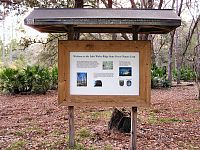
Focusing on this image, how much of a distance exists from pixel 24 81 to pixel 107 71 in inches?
482

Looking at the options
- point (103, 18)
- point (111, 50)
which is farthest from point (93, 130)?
point (103, 18)

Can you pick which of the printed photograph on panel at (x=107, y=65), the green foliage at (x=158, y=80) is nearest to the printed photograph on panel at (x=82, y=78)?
the printed photograph on panel at (x=107, y=65)

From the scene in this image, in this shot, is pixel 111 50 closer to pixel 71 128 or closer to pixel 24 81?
pixel 71 128

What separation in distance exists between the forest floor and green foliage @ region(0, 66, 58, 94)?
210 inches

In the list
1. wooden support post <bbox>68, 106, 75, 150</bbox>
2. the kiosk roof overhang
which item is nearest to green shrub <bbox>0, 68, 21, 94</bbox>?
wooden support post <bbox>68, 106, 75, 150</bbox>

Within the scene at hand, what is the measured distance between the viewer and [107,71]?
5590 millimetres

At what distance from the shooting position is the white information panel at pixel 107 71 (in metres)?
5.59

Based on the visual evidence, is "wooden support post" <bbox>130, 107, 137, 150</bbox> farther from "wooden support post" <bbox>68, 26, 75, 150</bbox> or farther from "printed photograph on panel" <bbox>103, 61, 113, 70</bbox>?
"wooden support post" <bbox>68, 26, 75, 150</bbox>

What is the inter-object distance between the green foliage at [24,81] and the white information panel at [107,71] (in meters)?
12.0

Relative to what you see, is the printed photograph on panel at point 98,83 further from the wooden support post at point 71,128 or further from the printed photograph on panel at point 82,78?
the wooden support post at point 71,128

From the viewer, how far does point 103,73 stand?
5594 mm

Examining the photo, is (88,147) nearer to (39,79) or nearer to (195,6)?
(39,79)

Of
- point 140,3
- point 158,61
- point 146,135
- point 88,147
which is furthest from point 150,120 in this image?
point 158,61

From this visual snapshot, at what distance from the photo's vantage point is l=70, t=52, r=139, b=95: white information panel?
559 cm
